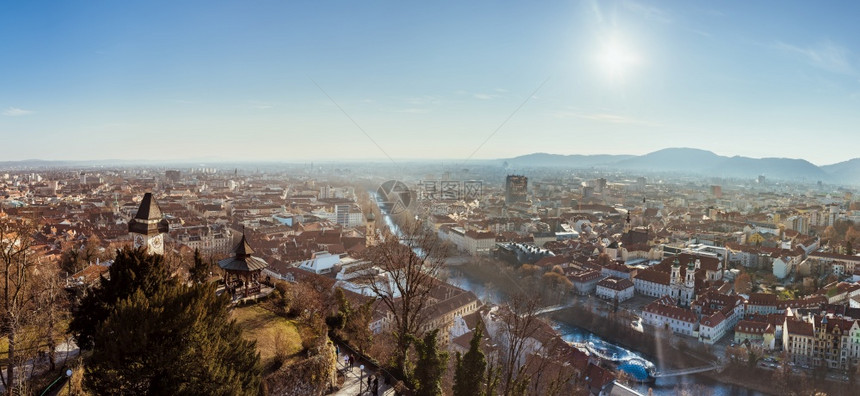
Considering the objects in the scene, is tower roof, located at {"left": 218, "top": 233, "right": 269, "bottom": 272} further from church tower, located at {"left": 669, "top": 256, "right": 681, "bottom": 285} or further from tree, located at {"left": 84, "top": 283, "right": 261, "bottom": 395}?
church tower, located at {"left": 669, "top": 256, "right": 681, "bottom": 285}

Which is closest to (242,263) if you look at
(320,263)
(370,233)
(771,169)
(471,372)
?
(471,372)

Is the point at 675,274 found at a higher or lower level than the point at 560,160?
lower

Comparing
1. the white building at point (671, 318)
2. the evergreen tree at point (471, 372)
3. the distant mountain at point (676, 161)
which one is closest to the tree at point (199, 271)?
the evergreen tree at point (471, 372)

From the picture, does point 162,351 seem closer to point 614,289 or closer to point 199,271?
point 199,271

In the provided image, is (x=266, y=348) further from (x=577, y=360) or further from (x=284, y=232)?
A: (x=284, y=232)

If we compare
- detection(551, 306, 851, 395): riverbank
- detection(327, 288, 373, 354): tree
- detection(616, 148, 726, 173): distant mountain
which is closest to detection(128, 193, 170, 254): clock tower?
detection(327, 288, 373, 354): tree

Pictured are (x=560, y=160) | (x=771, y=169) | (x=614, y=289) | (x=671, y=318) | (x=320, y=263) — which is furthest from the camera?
(x=560, y=160)

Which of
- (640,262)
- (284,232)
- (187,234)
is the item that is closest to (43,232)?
(187,234)
